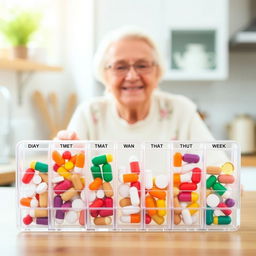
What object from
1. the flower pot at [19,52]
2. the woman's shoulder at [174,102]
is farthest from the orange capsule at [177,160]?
the flower pot at [19,52]

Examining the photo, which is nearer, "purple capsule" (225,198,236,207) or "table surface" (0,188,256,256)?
"table surface" (0,188,256,256)

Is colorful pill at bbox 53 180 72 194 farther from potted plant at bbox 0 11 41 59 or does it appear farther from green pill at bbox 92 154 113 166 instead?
potted plant at bbox 0 11 41 59

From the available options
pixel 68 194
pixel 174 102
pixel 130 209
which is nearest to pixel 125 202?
pixel 130 209

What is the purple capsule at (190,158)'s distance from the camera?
3.62 ft

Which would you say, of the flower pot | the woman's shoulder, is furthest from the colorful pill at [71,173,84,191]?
the flower pot

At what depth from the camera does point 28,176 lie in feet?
3.66

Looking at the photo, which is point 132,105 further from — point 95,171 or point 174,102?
point 95,171

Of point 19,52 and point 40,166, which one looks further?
point 19,52

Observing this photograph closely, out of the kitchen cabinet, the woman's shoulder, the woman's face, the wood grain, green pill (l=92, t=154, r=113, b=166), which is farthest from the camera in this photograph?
the kitchen cabinet

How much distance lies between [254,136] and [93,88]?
3.76ft

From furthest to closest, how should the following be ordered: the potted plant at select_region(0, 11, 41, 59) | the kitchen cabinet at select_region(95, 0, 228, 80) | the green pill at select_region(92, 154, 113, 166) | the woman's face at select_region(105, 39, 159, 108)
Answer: the kitchen cabinet at select_region(95, 0, 228, 80)
the potted plant at select_region(0, 11, 41, 59)
the woman's face at select_region(105, 39, 159, 108)
the green pill at select_region(92, 154, 113, 166)

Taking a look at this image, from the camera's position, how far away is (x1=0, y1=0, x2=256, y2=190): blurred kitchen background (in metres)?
3.10

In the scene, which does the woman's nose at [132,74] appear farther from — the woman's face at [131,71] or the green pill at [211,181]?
the green pill at [211,181]

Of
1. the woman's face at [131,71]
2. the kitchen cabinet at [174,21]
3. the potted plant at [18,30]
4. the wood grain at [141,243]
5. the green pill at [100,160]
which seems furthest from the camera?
the kitchen cabinet at [174,21]
